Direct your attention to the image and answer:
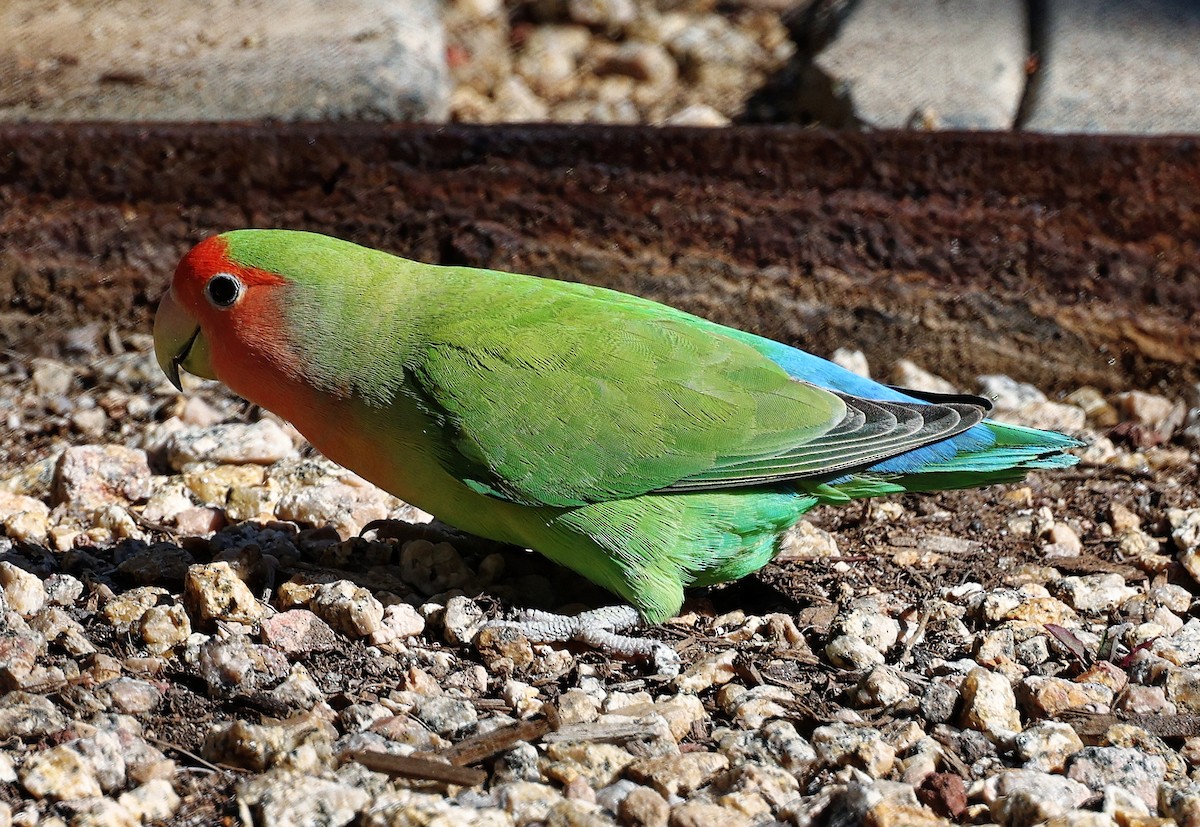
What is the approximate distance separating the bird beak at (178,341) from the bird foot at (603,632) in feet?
3.31

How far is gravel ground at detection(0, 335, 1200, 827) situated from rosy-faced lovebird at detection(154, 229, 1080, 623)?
248mm

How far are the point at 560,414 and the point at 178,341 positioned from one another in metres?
Result: 1.00

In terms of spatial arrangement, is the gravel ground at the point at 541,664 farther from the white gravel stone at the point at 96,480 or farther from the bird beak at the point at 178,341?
the bird beak at the point at 178,341

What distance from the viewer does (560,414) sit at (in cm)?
290

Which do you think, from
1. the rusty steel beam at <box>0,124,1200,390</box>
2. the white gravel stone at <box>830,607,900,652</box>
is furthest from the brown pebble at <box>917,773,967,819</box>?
the rusty steel beam at <box>0,124,1200,390</box>

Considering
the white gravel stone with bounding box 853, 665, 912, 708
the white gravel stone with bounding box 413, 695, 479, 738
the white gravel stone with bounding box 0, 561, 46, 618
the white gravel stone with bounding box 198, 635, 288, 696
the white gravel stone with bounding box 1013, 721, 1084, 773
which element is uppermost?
the white gravel stone with bounding box 1013, 721, 1084, 773

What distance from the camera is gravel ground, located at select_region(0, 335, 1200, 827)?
2.21 metres

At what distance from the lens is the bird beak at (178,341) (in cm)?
312

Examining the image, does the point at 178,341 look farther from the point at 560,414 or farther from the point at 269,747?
the point at 269,747

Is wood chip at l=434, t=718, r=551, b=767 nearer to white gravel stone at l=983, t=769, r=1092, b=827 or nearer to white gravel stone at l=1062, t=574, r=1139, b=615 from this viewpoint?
white gravel stone at l=983, t=769, r=1092, b=827

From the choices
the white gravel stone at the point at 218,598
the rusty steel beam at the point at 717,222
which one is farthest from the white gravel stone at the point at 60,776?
the rusty steel beam at the point at 717,222

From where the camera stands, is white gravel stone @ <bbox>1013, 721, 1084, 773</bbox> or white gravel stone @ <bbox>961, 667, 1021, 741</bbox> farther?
white gravel stone @ <bbox>961, 667, 1021, 741</bbox>

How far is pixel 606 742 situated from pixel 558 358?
93 centimetres

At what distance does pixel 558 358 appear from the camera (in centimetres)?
293
